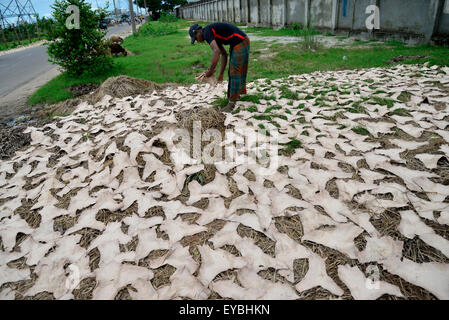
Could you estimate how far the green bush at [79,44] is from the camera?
6.30m

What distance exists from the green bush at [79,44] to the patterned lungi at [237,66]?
15.7 ft

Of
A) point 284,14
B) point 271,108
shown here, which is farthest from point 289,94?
point 284,14

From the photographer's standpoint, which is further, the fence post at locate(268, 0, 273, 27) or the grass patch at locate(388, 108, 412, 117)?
the fence post at locate(268, 0, 273, 27)

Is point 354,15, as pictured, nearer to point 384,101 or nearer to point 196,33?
point 384,101

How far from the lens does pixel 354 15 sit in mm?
9266

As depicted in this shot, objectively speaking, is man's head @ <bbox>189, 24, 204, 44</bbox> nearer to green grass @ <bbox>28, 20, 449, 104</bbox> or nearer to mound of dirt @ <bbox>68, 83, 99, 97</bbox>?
green grass @ <bbox>28, 20, 449, 104</bbox>

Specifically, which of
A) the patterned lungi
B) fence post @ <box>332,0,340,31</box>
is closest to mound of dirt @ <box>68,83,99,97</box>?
the patterned lungi

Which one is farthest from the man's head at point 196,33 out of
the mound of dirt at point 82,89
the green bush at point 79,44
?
the green bush at point 79,44

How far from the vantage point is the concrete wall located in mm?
6637

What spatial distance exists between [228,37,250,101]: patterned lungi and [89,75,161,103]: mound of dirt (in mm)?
2133

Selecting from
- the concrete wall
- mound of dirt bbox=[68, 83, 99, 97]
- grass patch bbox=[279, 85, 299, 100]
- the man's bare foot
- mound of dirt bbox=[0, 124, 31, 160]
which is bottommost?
mound of dirt bbox=[0, 124, 31, 160]
